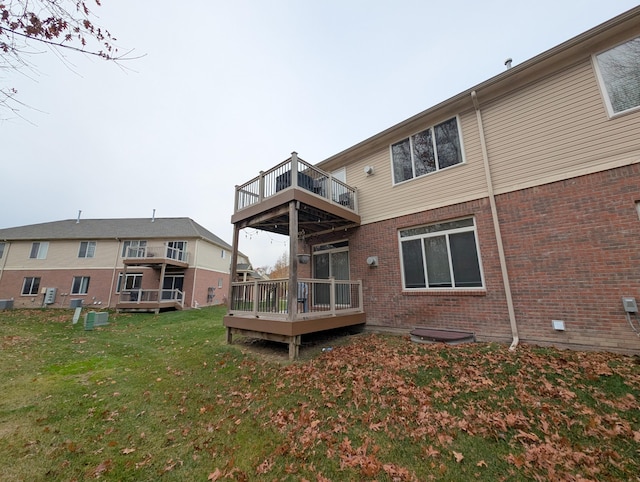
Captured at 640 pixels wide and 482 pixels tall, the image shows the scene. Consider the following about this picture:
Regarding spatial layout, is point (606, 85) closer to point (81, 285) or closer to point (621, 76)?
point (621, 76)

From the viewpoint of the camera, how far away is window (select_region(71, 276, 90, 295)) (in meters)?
22.5

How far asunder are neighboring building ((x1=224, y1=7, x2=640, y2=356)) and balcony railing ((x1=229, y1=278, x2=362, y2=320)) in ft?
0.20

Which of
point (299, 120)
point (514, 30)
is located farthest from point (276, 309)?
point (299, 120)

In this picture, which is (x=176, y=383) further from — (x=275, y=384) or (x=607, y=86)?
(x=607, y=86)

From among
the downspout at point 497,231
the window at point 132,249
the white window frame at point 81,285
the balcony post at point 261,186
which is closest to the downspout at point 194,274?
the window at point 132,249

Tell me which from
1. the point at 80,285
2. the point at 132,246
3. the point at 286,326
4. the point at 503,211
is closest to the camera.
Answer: the point at 286,326

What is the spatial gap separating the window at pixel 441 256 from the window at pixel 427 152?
1.84m

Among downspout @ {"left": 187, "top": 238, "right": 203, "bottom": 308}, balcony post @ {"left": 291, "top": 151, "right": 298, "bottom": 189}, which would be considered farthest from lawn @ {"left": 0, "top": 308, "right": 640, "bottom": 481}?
downspout @ {"left": 187, "top": 238, "right": 203, "bottom": 308}

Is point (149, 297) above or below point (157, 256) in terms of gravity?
below

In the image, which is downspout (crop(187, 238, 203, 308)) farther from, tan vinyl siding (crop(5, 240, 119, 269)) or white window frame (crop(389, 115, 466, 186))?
white window frame (crop(389, 115, 466, 186))

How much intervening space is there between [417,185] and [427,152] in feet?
3.60

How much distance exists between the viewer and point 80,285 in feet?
74.3

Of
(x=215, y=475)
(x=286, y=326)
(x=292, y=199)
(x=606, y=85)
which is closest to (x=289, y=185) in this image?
(x=292, y=199)

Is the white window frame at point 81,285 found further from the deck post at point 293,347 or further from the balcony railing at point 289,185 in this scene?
the deck post at point 293,347
